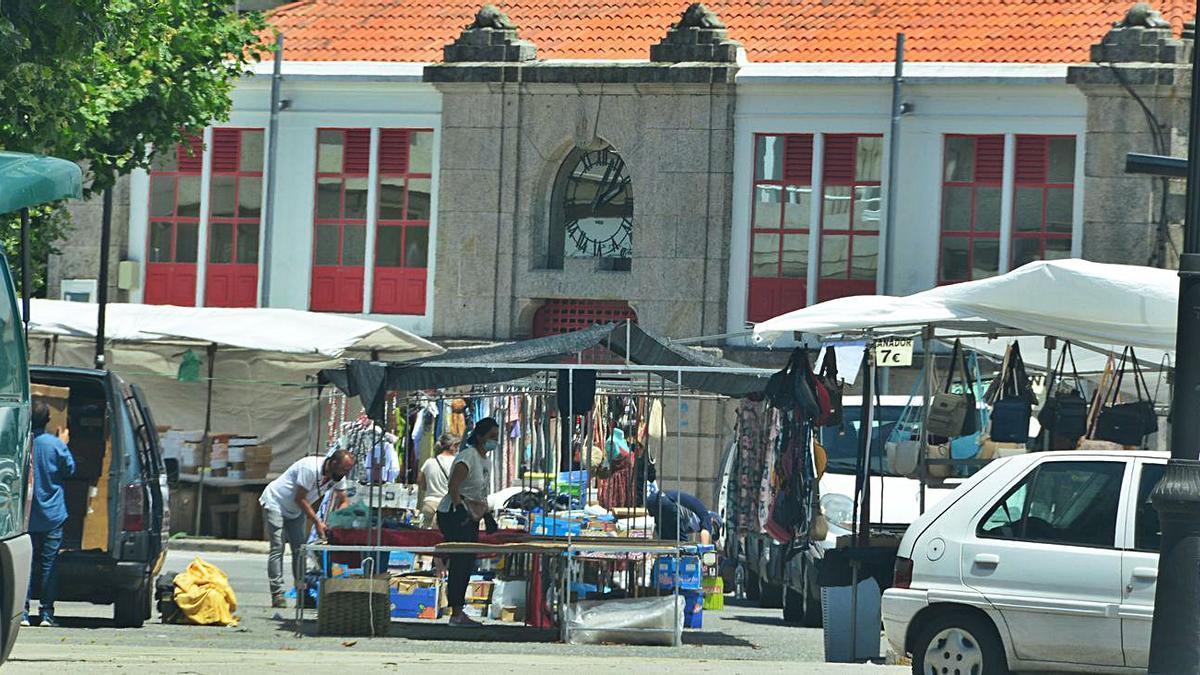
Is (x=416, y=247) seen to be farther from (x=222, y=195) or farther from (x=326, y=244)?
(x=222, y=195)

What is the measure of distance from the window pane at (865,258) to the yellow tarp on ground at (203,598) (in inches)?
561

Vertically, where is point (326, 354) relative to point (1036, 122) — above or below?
below

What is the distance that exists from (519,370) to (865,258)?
44.9ft

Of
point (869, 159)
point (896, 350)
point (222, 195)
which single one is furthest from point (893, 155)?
point (896, 350)

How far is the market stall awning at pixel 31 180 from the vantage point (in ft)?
32.6

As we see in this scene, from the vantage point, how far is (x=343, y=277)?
30.3 metres

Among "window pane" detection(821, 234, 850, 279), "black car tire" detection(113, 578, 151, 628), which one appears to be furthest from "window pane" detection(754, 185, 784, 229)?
"black car tire" detection(113, 578, 151, 628)

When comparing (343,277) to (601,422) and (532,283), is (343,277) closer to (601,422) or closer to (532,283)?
(532,283)

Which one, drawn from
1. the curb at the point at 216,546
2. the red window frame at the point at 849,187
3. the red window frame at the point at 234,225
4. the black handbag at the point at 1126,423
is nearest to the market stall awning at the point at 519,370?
the black handbag at the point at 1126,423

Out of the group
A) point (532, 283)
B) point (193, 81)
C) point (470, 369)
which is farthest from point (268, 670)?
point (532, 283)

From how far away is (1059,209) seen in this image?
28.0 meters

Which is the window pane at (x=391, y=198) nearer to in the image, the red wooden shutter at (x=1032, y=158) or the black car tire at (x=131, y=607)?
the red wooden shutter at (x=1032, y=158)

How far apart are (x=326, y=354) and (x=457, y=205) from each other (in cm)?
540

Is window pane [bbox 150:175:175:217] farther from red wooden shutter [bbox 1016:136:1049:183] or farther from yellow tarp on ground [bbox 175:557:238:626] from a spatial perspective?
yellow tarp on ground [bbox 175:557:238:626]
